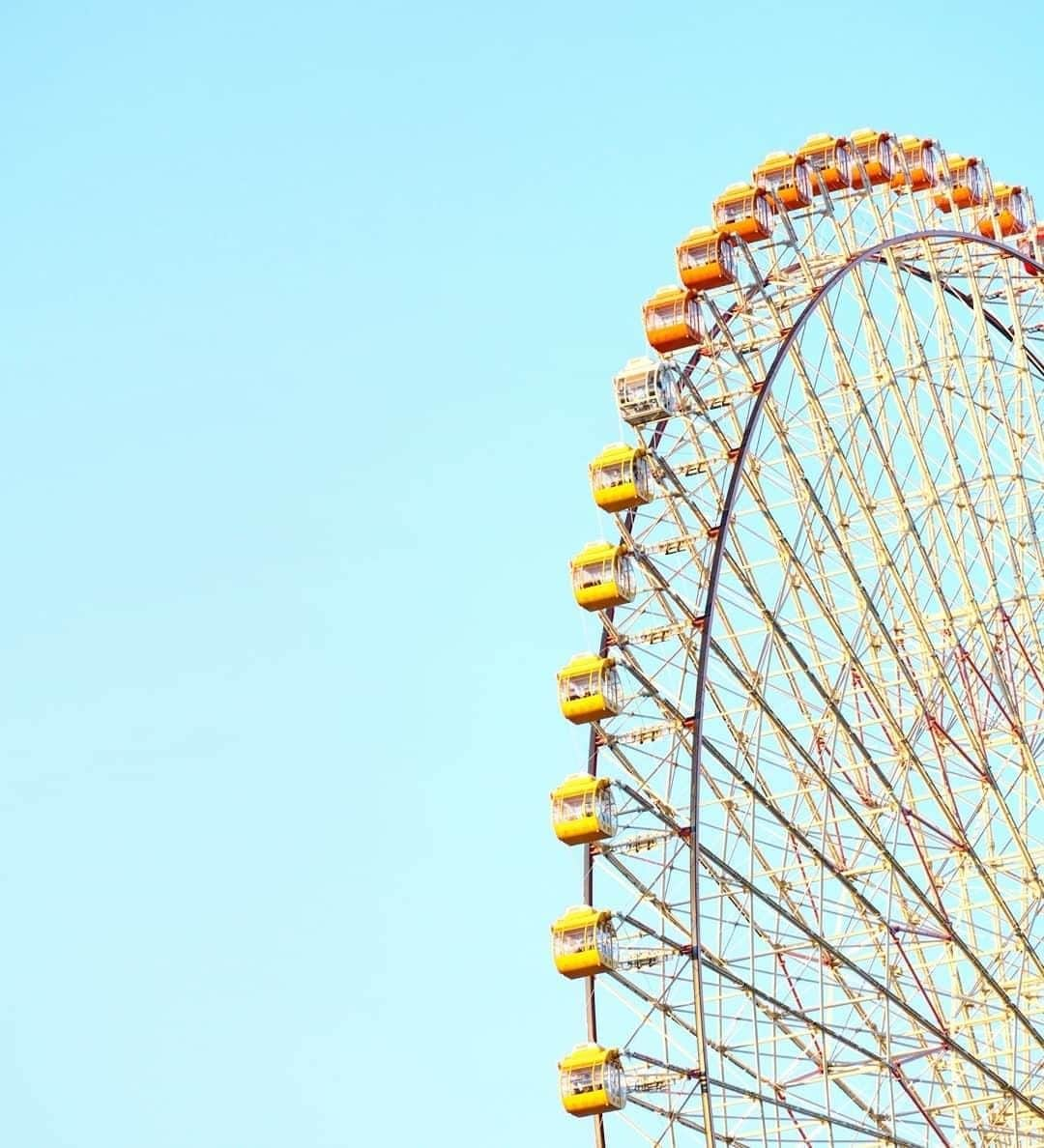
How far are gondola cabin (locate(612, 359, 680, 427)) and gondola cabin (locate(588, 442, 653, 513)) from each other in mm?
566

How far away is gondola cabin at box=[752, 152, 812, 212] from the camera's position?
4641 centimetres

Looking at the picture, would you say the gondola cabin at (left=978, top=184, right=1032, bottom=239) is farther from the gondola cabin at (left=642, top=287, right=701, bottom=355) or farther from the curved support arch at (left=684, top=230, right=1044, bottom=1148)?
the gondola cabin at (left=642, top=287, right=701, bottom=355)

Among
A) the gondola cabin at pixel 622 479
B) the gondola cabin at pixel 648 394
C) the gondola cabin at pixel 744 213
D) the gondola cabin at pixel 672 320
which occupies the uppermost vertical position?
the gondola cabin at pixel 744 213

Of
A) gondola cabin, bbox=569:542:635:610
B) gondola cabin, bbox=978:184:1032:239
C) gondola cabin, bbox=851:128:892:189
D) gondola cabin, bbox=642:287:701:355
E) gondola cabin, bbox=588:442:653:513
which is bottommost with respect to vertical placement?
gondola cabin, bbox=569:542:635:610

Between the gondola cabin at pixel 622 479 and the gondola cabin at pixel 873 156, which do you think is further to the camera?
the gondola cabin at pixel 873 156

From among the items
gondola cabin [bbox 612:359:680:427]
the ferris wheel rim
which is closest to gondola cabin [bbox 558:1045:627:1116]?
the ferris wheel rim

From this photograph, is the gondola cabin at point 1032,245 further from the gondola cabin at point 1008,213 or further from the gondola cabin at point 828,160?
the gondola cabin at point 828,160

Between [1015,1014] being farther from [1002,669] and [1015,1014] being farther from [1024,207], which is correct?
[1024,207]

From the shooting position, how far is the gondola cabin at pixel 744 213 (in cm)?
4469

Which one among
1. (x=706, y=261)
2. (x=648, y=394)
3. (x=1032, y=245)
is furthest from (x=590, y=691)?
(x=1032, y=245)

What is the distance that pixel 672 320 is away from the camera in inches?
1671

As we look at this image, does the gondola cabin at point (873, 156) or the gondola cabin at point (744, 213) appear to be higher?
the gondola cabin at point (873, 156)

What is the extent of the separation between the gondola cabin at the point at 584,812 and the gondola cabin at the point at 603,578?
8.97ft

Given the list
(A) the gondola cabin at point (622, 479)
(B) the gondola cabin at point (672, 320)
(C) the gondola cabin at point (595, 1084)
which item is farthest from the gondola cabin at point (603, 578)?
(C) the gondola cabin at point (595, 1084)
